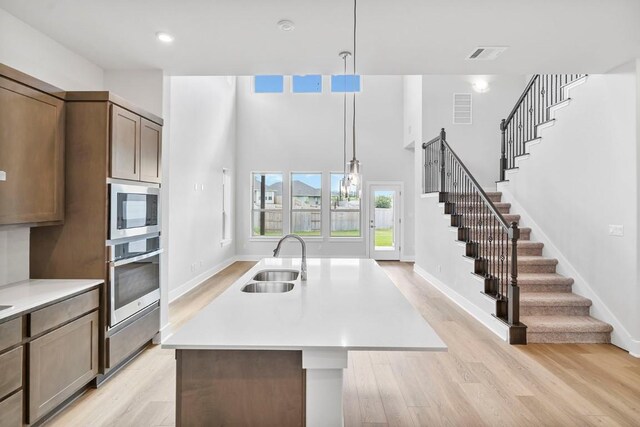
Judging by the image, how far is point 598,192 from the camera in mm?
3951

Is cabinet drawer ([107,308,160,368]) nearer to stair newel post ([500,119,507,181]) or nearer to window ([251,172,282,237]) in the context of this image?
window ([251,172,282,237])

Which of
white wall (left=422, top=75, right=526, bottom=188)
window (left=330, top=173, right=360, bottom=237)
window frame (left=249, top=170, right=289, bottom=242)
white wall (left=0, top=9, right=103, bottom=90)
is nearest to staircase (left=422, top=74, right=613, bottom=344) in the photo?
white wall (left=422, top=75, right=526, bottom=188)

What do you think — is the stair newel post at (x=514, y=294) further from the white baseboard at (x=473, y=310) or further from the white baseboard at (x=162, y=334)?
the white baseboard at (x=162, y=334)

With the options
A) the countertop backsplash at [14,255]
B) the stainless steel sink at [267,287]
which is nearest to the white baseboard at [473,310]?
the stainless steel sink at [267,287]

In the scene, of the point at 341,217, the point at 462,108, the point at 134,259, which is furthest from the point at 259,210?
the point at 134,259

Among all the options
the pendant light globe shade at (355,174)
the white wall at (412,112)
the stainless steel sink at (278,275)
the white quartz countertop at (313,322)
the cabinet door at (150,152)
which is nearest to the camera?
the white quartz countertop at (313,322)

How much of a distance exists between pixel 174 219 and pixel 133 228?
225cm

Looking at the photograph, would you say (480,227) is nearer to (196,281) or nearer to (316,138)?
(196,281)

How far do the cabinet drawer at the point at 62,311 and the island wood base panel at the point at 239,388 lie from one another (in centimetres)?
116

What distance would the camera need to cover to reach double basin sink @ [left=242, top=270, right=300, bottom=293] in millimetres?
2582

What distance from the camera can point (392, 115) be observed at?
9039 millimetres

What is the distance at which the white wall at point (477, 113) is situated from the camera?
23.0ft

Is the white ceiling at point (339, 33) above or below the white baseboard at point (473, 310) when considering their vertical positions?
above

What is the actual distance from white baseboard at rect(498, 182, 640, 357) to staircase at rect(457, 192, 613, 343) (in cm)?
6
